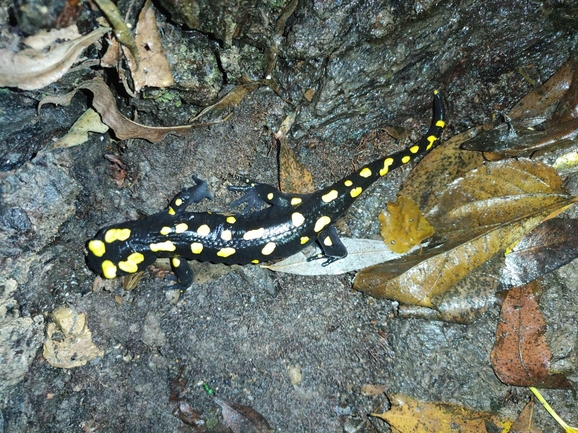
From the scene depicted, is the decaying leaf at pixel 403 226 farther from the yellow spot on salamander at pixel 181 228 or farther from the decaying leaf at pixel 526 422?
the yellow spot on salamander at pixel 181 228

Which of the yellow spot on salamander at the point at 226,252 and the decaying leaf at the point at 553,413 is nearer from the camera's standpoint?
the decaying leaf at the point at 553,413

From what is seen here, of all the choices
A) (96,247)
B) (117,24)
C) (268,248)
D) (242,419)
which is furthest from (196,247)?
(117,24)

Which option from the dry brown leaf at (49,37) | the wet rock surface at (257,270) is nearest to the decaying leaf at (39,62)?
the dry brown leaf at (49,37)

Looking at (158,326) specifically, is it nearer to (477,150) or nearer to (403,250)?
(403,250)

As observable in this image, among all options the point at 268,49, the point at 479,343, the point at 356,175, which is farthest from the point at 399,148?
the point at 479,343

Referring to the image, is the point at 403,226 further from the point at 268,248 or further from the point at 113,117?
the point at 113,117

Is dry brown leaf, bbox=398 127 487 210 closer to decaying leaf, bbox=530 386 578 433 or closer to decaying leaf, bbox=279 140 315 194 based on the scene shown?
decaying leaf, bbox=279 140 315 194

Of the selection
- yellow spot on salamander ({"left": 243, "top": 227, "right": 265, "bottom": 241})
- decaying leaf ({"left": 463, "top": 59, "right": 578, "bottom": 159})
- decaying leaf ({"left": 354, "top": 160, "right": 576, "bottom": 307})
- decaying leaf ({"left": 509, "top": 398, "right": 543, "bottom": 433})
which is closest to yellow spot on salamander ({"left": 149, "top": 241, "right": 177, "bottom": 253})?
yellow spot on salamander ({"left": 243, "top": 227, "right": 265, "bottom": 241})
